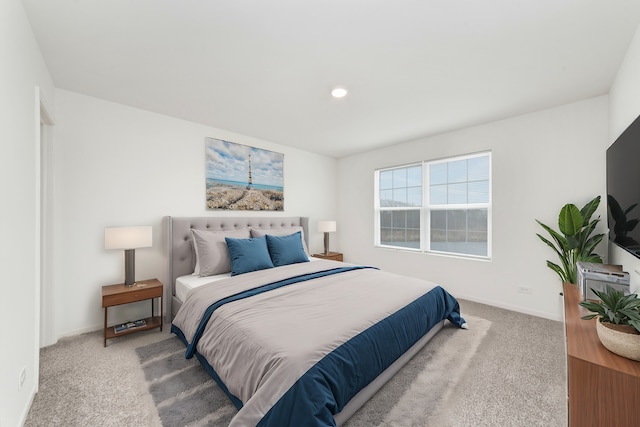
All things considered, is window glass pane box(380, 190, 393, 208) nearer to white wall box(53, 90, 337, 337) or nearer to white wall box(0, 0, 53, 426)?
white wall box(53, 90, 337, 337)

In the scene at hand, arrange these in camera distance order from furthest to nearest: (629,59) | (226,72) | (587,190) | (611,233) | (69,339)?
(587,190)
(69,339)
(226,72)
(611,233)
(629,59)

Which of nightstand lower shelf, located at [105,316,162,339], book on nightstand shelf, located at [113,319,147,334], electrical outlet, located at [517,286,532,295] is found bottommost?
nightstand lower shelf, located at [105,316,162,339]

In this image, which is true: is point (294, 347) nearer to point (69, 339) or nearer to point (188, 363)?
point (188, 363)

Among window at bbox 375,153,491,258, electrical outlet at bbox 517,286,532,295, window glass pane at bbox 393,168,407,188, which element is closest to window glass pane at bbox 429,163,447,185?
window at bbox 375,153,491,258

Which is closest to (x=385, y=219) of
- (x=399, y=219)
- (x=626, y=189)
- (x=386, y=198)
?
(x=399, y=219)

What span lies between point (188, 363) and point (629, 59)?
4226mm

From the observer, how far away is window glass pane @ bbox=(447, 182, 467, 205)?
Result: 380 cm

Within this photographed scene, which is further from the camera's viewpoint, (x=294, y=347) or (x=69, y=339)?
(x=69, y=339)

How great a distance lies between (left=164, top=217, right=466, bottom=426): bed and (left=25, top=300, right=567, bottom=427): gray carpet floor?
1.33 ft

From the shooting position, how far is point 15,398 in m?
1.45

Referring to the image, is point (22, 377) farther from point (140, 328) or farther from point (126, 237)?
point (126, 237)

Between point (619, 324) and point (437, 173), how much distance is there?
10.3 ft

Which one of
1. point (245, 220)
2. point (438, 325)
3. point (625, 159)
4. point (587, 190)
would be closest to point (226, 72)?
point (245, 220)

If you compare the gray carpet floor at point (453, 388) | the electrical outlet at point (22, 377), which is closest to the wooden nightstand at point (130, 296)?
the gray carpet floor at point (453, 388)
